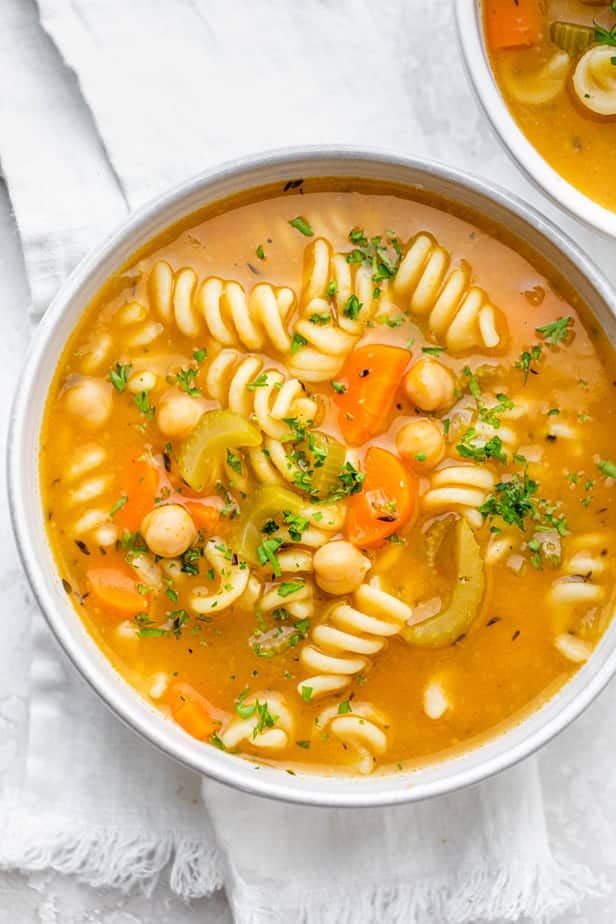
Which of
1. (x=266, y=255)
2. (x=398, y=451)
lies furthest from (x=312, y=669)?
(x=266, y=255)

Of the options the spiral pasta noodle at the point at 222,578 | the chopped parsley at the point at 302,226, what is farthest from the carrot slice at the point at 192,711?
the chopped parsley at the point at 302,226

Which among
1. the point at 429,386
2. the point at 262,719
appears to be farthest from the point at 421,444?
the point at 262,719

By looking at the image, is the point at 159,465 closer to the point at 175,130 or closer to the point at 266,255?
the point at 266,255

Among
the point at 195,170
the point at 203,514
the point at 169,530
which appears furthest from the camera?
the point at 195,170

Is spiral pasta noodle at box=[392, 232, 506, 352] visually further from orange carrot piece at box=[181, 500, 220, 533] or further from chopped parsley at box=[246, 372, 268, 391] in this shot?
orange carrot piece at box=[181, 500, 220, 533]

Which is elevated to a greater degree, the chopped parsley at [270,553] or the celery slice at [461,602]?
the celery slice at [461,602]

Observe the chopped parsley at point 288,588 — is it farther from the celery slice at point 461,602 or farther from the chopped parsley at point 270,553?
the celery slice at point 461,602

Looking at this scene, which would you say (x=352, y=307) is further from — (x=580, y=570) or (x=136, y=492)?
(x=580, y=570)
